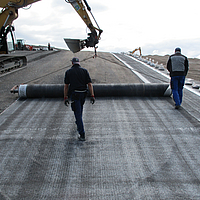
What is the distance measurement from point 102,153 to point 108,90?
11.0 ft

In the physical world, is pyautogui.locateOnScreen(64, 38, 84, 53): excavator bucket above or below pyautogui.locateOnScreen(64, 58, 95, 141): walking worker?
above

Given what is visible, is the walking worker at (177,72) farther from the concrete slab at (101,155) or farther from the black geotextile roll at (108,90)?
the black geotextile roll at (108,90)

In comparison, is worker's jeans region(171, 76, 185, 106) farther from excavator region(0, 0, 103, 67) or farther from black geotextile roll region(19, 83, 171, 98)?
excavator region(0, 0, 103, 67)

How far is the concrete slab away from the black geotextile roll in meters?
1.09

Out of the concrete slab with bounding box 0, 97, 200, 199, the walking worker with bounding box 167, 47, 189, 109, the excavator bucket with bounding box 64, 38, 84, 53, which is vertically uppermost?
the excavator bucket with bounding box 64, 38, 84, 53

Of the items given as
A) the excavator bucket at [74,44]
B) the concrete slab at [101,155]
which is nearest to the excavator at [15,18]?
the excavator bucket at [74,44]

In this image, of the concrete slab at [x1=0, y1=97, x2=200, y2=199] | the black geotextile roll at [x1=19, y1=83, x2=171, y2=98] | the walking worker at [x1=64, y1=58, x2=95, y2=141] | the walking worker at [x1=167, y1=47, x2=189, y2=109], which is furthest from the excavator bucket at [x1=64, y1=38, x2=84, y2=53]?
the walking worker at [x1=64, y1=58, x2=95, y2=141]

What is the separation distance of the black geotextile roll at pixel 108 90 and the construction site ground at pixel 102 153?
72 centimetres

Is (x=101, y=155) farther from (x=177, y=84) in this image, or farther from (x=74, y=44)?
(x=74, y=44)

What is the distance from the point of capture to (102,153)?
146 inches

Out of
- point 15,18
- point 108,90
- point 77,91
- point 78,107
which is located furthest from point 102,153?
point 15,18

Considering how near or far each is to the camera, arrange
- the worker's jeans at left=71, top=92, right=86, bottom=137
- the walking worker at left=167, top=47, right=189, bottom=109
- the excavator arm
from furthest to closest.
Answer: the excavator arm
the walking worker at left=167, top=47, right=189, bottom=109
the worker's jeans at left=71, top=92, right=86, bottom=137

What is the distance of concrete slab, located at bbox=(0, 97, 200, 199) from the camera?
2.88m

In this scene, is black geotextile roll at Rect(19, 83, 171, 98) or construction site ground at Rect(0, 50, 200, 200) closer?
construction site ground at Rect(0, 50, 200, 200)
